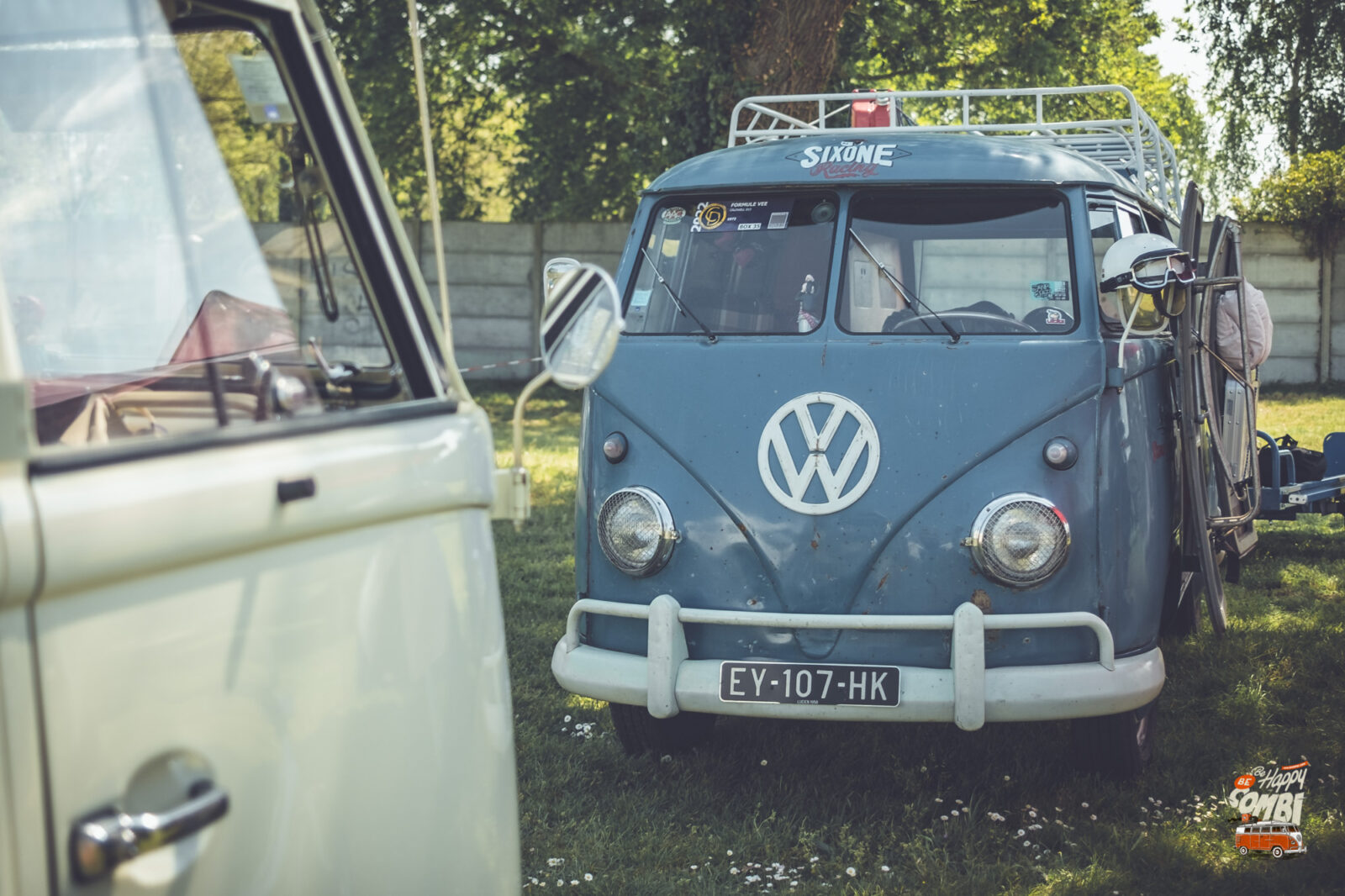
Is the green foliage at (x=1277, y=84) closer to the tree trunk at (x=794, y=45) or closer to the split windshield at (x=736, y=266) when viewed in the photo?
the tree trunk at (x=794, y=45)

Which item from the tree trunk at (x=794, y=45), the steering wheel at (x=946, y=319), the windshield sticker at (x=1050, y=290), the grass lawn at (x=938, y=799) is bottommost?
the grass lawn at (x=938, y=799)

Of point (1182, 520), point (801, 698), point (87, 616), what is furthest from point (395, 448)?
point (1182, 520)

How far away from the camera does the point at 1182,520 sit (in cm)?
497

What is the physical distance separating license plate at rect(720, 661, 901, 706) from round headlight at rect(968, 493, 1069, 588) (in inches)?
17.2

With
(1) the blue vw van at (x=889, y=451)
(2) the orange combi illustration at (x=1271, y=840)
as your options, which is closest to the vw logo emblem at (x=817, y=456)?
(1) the blue vw van at (x=889, y=451)

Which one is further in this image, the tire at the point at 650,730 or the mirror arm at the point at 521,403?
the tire at the point at 650,730

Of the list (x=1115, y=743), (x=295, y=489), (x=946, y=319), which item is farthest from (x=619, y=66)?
(x=295, y=489)

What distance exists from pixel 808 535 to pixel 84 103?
2.54 meters

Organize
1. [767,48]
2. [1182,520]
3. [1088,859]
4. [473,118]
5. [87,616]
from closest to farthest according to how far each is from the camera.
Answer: [87,616]
[1088,859]
[1182,520]
[767,48]
[473,118]

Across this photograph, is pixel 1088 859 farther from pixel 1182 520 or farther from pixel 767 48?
pixel 767 48

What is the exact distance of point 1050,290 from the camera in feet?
14.0

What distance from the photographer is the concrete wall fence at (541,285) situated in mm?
16172

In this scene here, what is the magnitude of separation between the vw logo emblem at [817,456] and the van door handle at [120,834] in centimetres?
271

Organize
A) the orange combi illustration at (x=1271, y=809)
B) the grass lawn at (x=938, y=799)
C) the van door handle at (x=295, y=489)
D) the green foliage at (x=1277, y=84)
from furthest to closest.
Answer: the green foliage at (x=1277, y=84) → the orange combi illustration at (x=1271, y=809) → the grass lawn at (x=938, y=799) → the van door handle at (x=295, y=489)
